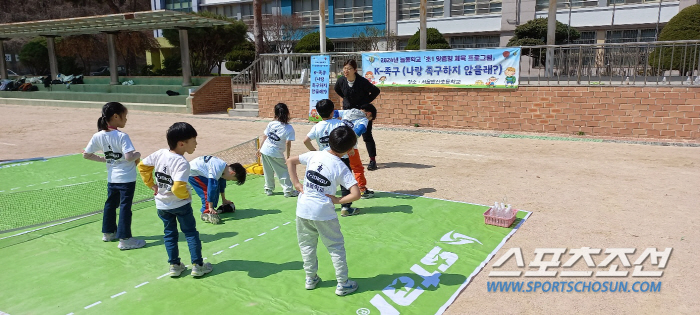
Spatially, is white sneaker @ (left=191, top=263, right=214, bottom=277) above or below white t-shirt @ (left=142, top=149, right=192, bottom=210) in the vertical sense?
below

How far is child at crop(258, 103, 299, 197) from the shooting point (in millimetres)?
6492

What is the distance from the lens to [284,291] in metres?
4.11

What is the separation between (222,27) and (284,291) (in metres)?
24.7

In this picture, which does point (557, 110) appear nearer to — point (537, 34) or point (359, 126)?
point (359, 126)

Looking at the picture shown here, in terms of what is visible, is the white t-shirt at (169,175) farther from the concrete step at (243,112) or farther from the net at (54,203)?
the concrete step at (243,112)

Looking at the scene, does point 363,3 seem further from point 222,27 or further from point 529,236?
point 529,236

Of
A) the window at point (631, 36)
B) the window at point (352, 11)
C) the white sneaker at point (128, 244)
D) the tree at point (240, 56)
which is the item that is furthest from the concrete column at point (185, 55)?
the window at point (631, 36)

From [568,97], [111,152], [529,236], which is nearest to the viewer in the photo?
[111,152]

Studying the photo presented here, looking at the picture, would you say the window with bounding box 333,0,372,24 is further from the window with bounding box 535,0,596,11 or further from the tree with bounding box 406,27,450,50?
the window with bounding box 535,0,596,11

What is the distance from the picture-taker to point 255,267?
4.62 meters

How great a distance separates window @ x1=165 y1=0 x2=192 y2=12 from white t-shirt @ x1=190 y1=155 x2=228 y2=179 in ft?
154

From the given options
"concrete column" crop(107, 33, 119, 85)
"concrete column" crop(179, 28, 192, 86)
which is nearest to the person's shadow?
"concrete column" crop(179, 28, 192, 86)

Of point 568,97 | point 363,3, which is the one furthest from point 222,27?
point 568,97

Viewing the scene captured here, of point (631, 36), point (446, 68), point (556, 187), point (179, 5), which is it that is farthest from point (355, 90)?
point (179, 5)
